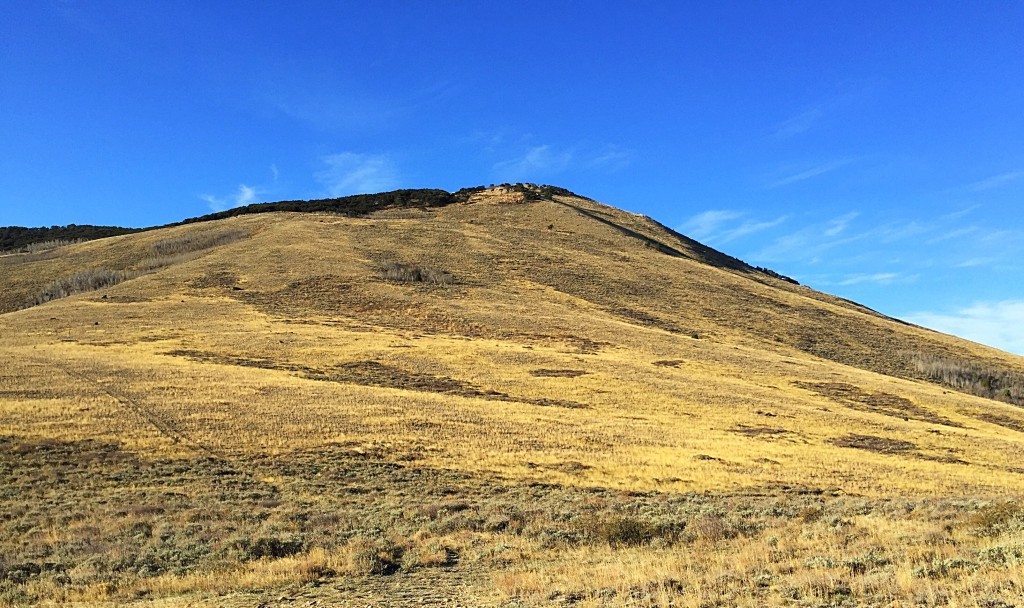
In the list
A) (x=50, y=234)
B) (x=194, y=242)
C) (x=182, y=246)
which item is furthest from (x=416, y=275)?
(x=50, y=234)

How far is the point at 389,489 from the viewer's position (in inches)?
868

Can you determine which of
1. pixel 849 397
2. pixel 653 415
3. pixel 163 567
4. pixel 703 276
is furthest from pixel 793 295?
pixel 163 567

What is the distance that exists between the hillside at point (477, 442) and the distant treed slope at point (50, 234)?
36772 mm

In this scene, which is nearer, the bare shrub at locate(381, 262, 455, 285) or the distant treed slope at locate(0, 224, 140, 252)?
the bare shrub at locate(381, 262, 455, 285)

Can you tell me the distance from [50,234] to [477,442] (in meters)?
125

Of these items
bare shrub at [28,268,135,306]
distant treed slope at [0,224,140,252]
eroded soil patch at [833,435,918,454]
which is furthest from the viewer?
distant treed slope at [0,224,140,252]

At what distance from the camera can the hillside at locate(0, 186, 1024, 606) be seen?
1141cm

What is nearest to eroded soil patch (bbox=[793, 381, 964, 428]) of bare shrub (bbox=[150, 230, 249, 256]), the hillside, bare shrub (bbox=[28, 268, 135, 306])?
the hillside

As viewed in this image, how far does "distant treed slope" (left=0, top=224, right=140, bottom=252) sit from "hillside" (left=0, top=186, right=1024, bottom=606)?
3677 cm

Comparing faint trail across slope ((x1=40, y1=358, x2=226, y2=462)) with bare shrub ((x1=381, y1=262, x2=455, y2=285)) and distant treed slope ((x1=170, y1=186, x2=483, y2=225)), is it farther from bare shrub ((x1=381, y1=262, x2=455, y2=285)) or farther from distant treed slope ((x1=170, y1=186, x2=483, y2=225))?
distant treed slope ((x1=170, y1=186, x2=483, y2=225))

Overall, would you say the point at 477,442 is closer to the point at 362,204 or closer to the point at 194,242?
the point at 194,242

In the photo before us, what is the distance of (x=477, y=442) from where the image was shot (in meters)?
28.5

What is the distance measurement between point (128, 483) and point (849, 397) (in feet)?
138

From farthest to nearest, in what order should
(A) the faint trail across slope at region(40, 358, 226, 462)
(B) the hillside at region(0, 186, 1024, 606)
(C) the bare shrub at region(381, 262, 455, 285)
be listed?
(C) the bare shrub at region(381, 262, 455, 285), (A) the faint trail across slope at region(40, 358, 226, 462), (B) the hillside at region(0, 186, 1024, 606)
